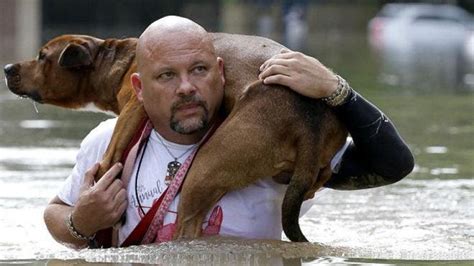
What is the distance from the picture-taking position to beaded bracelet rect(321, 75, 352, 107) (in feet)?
21.1

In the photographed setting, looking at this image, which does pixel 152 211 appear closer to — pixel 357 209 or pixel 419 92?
pixel 357 209

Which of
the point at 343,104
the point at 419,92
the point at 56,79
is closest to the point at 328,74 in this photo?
the point at 343,104

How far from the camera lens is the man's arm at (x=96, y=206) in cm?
652

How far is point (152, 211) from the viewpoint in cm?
655

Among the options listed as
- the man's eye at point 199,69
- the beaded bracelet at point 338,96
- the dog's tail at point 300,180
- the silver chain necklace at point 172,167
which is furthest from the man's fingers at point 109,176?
the beaded bracelet at point 338,96

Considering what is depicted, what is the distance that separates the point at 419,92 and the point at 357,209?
11968mm

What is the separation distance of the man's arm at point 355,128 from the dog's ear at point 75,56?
138 centimetres

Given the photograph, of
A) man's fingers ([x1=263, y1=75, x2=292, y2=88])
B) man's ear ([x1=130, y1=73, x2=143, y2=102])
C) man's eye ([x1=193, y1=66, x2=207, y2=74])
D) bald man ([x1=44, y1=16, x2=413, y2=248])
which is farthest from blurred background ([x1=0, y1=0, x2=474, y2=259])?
man's eye ([x1=193, y1=66, x2=207, y2=74])

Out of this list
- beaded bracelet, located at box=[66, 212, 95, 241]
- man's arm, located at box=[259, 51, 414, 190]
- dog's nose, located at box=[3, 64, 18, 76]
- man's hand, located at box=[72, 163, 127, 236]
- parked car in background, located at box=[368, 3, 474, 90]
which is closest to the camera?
man's arm, located at box=[259, 51, 414, 190]

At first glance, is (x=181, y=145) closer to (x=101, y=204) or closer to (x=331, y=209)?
(x=101, y=204)

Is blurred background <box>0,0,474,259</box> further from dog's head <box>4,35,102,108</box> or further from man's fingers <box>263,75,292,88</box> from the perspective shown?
man's fingers <box>263,75,292,88</box>

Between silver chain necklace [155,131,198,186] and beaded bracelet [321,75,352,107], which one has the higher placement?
beaded bracelet [321,75,352,107]

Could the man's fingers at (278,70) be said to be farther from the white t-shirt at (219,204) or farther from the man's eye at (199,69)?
the white t-shirt at (219,204)

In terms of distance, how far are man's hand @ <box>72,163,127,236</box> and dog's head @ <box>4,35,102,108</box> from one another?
114 centimetres
